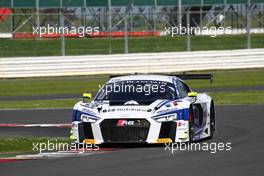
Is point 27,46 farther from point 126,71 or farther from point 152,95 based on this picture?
point 152,95

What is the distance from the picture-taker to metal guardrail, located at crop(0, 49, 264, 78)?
111 ft

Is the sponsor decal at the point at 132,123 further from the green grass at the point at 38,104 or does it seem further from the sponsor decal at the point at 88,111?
the green grass at the point at 38,104

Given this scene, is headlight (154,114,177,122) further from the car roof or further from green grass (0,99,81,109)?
green grass (0,99,81,109)

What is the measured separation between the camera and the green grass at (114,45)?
36300 millimetres

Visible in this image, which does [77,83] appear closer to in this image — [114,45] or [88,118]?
[114,45]

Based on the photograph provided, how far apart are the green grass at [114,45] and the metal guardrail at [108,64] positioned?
165 centimetres

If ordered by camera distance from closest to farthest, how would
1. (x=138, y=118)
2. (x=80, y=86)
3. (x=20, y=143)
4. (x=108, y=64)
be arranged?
(x=138, y=118), (x=20, y=143), (x=80, y=86), (x=108, y=64)

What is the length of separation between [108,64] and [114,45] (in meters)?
3.06

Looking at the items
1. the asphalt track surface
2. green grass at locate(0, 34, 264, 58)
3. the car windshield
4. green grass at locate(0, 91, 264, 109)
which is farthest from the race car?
green grass at locate(0, 34, 264, 58)

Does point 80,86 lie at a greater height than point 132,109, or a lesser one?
lesser

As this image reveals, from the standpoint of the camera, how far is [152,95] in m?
13.7

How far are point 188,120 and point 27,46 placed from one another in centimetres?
2496

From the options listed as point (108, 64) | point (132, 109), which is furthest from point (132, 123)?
point (108, 64)

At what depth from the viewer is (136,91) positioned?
45.1 feet
